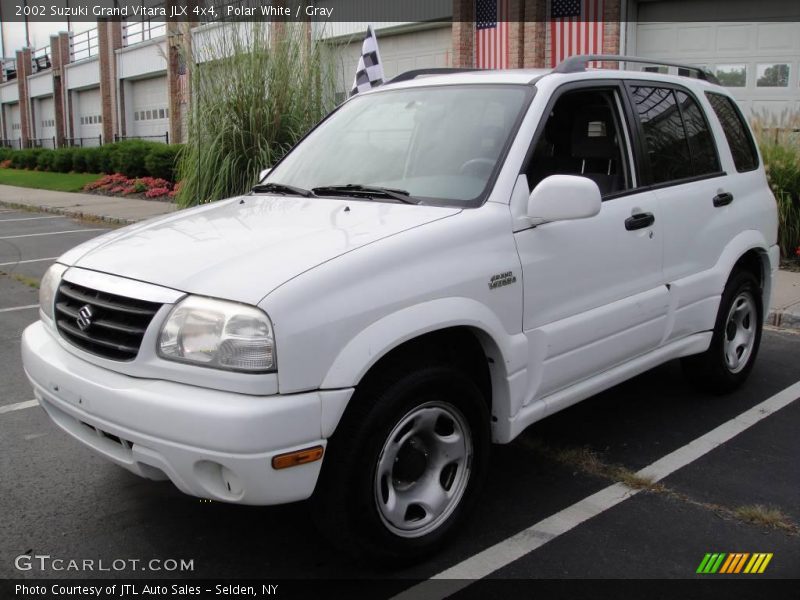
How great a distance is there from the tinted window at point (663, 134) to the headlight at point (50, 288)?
2.93 metres

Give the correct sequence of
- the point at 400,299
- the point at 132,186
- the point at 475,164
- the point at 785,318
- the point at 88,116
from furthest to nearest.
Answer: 1. the point at 88,116
2. the point at 132,186
3. the point at 785,318
4. the point at 475,164
5. the point at 400,299

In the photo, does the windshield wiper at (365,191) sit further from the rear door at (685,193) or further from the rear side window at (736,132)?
the rear side window at (736,132)

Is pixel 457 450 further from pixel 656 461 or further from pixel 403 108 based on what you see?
pixel 403 108

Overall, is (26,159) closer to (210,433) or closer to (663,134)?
(663,134)

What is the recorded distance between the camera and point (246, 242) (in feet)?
10.6

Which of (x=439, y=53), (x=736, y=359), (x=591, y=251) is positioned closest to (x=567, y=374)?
(x=591, y=251)

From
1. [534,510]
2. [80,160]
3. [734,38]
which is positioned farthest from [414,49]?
[534,510]

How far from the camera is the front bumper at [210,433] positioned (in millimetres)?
2654

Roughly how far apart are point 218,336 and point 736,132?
150 inches

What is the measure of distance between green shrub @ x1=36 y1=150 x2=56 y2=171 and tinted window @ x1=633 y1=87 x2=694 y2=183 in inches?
1095

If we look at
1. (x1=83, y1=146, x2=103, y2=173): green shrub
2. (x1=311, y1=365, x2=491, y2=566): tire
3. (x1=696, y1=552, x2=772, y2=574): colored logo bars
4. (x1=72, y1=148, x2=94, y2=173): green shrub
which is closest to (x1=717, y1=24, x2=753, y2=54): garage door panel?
(x1=696, y1=552, x2=772, y2=574): colored logo bars

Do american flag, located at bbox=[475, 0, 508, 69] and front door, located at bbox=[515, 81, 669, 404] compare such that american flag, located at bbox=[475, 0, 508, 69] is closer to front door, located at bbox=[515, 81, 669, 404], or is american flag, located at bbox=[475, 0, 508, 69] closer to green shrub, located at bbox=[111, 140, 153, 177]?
green shrub, located at bbox=[111, 140, 153, 177]

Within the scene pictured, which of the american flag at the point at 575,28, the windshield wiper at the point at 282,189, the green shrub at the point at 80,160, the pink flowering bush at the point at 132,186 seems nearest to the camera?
the windshield wiper at the point at 282,189

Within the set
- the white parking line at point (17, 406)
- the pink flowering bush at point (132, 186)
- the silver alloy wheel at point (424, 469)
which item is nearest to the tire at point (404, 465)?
the silver alloy wheel at point (424, 469)
